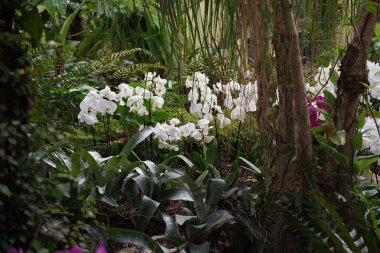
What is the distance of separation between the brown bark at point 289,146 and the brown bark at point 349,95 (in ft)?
0.35

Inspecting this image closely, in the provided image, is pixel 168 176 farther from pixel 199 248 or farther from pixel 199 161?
pixel 199 161

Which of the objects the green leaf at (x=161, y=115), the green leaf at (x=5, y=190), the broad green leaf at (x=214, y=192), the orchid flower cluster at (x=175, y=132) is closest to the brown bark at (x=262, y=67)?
the broad green leaf at (x=214, y=192)

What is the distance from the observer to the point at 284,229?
233 cm

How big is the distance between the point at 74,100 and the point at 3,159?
2688 mm

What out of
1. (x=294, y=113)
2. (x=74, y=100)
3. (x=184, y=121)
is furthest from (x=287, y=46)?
(x=74, y=100)

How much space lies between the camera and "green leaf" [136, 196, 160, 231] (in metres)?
2.28

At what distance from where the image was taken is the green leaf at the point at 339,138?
219 centimetres

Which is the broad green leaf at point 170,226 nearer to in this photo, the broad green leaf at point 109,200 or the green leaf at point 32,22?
the broad green leaf at point 109,200

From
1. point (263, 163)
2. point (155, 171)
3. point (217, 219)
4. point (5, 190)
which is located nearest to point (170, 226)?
point (217, 219)

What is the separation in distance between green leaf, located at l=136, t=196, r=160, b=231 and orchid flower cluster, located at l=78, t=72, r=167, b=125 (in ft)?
2.72

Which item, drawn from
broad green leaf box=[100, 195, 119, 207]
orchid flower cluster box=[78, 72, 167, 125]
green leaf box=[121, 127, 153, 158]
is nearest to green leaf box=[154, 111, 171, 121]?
orchid flower cluster box=[78, 72, 167, 125]

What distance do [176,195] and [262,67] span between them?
63 centimetres

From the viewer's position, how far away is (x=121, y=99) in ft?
10.5

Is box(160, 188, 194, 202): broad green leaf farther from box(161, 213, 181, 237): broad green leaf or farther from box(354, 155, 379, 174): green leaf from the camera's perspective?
box(354, 155, 379, 174): green leaf
